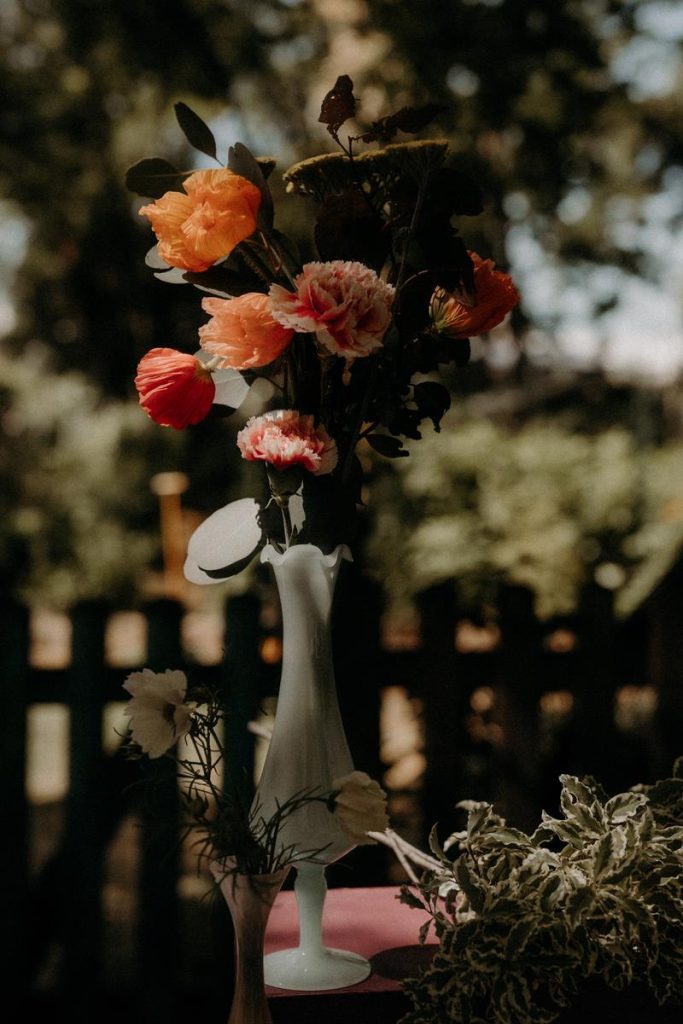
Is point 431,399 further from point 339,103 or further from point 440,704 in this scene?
point 440,704

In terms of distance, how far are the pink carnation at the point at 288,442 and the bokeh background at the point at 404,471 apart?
449 millimetres

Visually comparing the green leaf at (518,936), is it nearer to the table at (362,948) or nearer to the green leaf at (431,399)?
the table at (362,948)

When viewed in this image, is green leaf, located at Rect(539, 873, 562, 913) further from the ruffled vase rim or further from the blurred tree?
the blurred tree

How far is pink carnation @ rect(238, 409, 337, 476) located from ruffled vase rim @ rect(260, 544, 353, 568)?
0.09m

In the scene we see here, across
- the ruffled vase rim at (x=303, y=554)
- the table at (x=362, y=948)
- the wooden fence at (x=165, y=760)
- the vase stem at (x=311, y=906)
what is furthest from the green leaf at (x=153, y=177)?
the wooden fence at (x=165, y=760)

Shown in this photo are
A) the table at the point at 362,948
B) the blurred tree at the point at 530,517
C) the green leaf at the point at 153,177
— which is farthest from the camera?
the blurred tree at the point at 530,517

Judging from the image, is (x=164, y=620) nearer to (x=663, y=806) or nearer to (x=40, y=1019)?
(x=40, y=1019)

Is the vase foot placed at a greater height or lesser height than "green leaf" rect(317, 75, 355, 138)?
lesser

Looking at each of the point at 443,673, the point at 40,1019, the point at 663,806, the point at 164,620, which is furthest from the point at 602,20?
the point at 40,1019

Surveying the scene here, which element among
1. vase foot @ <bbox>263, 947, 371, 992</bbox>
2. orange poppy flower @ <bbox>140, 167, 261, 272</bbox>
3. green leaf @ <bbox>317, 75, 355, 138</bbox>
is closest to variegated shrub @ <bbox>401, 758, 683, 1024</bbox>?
vase foot @ <bbox>263, 947, 371, 992</bbox>

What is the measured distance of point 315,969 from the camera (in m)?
1.08

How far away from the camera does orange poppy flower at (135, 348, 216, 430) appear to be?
3.41 ft

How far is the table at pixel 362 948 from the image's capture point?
1027mm

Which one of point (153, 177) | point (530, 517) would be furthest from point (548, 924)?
point (530, 517)
